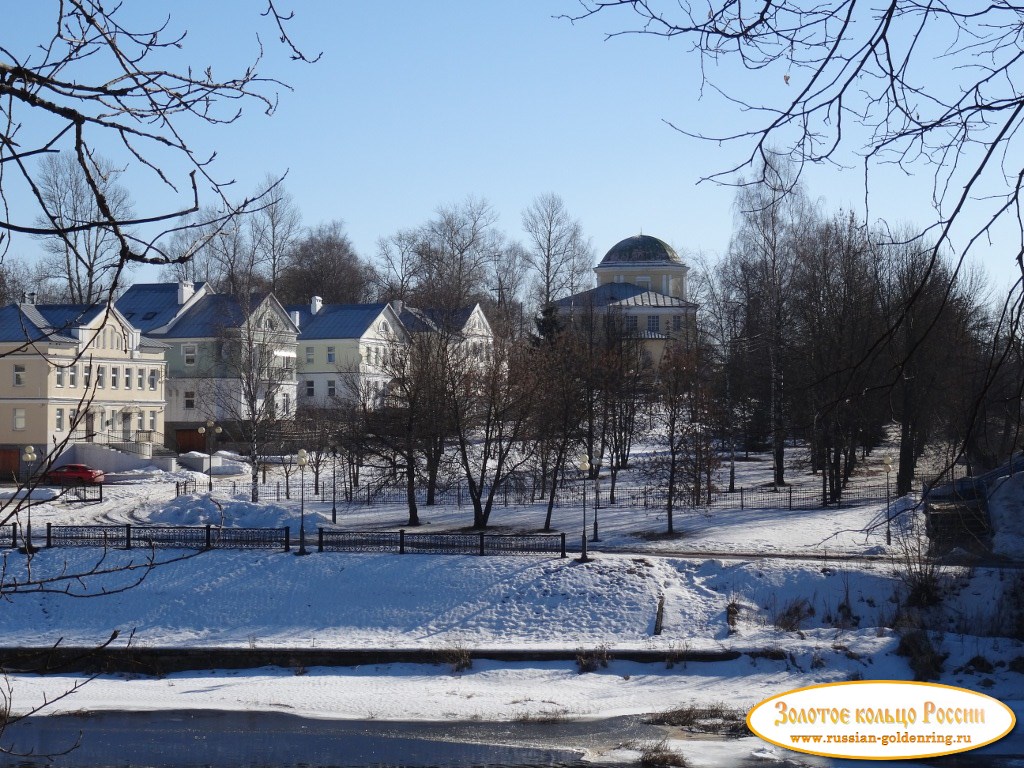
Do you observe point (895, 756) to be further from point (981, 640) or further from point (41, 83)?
point (41, 83)

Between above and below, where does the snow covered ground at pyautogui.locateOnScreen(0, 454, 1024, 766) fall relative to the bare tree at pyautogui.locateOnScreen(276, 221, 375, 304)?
below

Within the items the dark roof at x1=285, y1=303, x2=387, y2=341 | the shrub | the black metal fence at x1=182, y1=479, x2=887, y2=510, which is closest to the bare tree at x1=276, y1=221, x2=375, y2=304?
the dark roof at x1=285, y1=303, x2=387, y2=341

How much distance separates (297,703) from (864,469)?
33020 millimetres

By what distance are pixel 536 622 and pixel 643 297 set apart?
57967 millimetres

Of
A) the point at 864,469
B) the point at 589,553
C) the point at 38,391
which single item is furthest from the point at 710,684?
the point at 38,391

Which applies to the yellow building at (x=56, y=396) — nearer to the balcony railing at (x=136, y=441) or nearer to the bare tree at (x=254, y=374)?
the balcony railing at (x=136, y=441)

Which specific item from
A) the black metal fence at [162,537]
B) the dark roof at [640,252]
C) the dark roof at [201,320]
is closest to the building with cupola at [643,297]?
the dark roof at [640,252]

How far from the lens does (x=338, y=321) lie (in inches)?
2751

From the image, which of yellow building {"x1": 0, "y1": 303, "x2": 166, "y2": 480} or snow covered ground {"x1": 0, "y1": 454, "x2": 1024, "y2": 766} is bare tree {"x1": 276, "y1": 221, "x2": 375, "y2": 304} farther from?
snow covered ground {"x1": 0, "y1": 454, "x2": 1024, "y2": 766}

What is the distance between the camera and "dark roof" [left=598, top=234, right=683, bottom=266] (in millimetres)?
88875

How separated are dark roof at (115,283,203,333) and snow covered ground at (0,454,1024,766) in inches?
1452

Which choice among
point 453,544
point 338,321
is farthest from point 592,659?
point 338,321

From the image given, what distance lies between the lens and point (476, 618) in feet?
79.9

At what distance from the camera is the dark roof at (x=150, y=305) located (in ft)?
209
